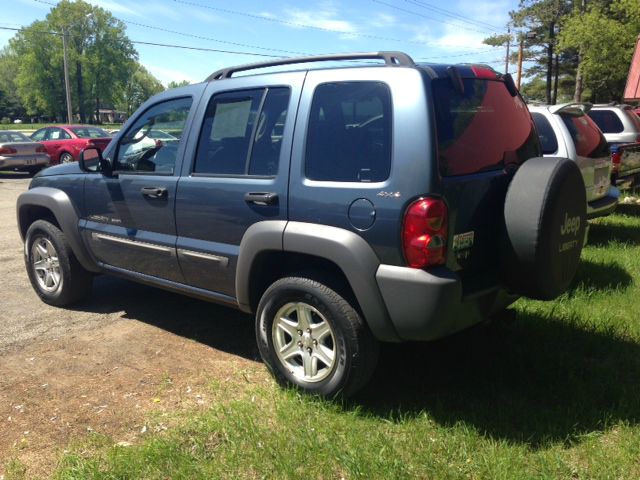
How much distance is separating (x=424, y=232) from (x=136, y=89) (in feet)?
391

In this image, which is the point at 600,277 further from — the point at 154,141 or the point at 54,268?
the point at 54,268

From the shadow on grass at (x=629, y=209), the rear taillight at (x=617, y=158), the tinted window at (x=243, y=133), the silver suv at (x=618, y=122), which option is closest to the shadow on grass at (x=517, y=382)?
the tinted window at (x=243, y=133)

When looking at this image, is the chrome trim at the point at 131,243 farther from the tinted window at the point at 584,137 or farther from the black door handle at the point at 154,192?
the tinted window at the point at 584,137

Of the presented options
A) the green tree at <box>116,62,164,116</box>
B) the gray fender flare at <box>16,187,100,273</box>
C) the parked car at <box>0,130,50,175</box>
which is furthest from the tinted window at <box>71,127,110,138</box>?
the green tree at <box>116,62,164,116</box>

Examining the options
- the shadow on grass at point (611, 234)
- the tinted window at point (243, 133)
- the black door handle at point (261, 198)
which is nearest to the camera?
the black door handle at point (261, 198)

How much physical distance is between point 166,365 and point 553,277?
2.57 meters

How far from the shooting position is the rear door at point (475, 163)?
3082mm

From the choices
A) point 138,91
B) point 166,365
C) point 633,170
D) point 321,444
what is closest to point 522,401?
point 321,444

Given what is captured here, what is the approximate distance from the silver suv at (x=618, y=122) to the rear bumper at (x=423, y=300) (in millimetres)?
7593

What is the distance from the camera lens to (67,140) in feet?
62.1

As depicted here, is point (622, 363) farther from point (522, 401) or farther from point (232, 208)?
point (232, 208)

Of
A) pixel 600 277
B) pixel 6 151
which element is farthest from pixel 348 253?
pixel 6 151

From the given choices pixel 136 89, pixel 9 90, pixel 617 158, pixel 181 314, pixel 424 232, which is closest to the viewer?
pixel 424 232

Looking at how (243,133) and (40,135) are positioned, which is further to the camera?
(40,135)
